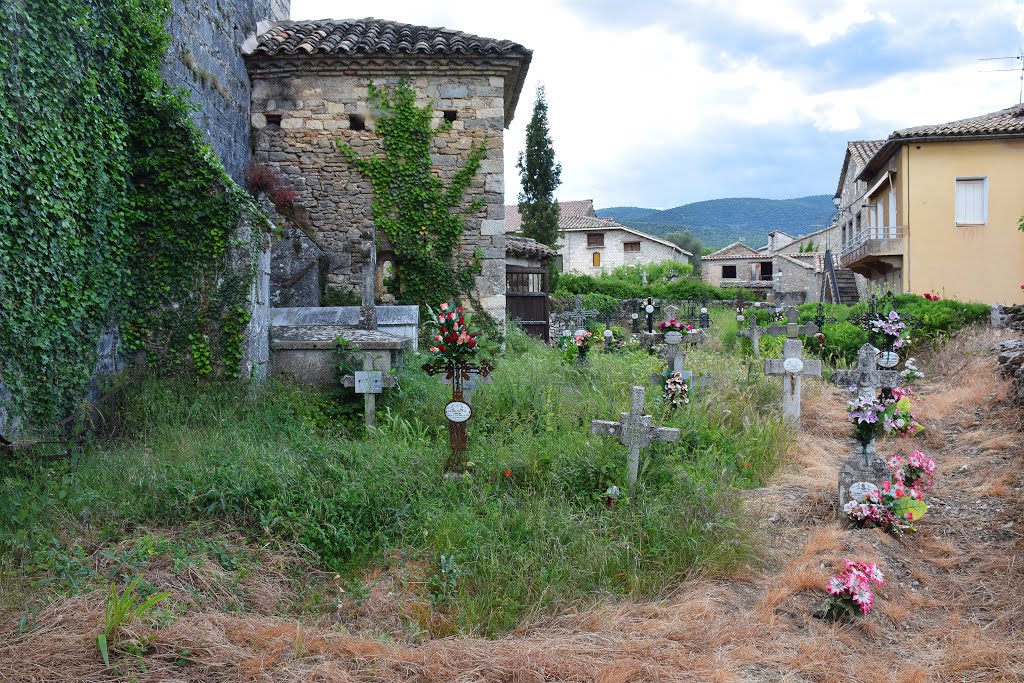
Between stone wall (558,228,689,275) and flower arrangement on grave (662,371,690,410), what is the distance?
3294cm

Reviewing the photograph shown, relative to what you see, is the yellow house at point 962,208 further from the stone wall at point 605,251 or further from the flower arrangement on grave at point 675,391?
the stone wall at point 605,251

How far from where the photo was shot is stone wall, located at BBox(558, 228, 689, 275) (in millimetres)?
40594

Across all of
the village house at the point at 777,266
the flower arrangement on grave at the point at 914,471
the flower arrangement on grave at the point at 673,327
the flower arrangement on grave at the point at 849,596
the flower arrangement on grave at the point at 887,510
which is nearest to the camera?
the flower arrangement on grave at the point at 849,596

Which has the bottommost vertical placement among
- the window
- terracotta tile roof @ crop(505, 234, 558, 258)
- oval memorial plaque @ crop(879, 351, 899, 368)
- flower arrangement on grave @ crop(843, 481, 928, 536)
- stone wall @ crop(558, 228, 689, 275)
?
flower arrangement on grave @ crop(843, 481, 928, 536)

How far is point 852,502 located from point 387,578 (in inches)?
130

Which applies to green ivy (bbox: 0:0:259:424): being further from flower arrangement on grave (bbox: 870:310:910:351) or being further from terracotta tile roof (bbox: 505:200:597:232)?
terracotta tile roof (bbox: 505:200:597:232)

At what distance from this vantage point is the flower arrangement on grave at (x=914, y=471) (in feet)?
18.9

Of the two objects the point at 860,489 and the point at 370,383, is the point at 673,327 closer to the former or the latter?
the point at 370,383

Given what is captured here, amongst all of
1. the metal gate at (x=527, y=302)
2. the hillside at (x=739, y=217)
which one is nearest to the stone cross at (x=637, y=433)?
the metal gate at (x=527, y=302)

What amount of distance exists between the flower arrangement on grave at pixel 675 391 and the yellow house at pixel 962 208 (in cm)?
1440

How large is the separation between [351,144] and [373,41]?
63.5 inches

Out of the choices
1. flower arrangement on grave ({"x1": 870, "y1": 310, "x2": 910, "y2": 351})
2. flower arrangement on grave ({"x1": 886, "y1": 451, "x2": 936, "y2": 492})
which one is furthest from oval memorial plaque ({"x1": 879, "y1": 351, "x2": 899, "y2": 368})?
flower arrangement on grave ({"x1": 886, "y1": 451, "x2": 936, "y2": 492})

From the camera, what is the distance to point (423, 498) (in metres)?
4.96

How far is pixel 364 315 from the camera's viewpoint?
28.7 feet
